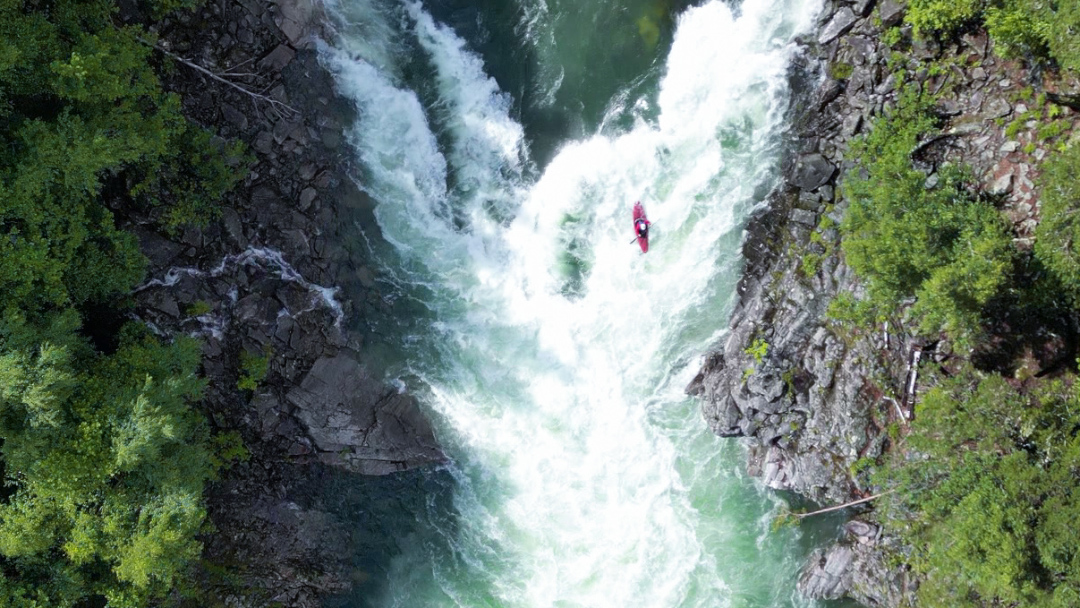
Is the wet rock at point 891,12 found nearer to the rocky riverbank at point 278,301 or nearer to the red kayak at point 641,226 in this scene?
the red kayak at point 641,226

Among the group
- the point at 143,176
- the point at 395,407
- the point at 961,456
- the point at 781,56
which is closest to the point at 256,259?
the point at 143,176

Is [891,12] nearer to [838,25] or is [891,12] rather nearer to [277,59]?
[838,25]

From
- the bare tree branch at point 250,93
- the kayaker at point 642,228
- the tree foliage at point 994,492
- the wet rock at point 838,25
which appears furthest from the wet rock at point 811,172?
the bare tree branch at point 250,93

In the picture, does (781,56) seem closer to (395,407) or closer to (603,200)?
(603,200)

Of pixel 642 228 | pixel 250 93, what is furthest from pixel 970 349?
pixel 250 93

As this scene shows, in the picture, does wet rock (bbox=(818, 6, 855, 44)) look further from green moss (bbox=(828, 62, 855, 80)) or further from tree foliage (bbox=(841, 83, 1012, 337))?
tree foliage (bbox=(841, 83, 1012, 337))
